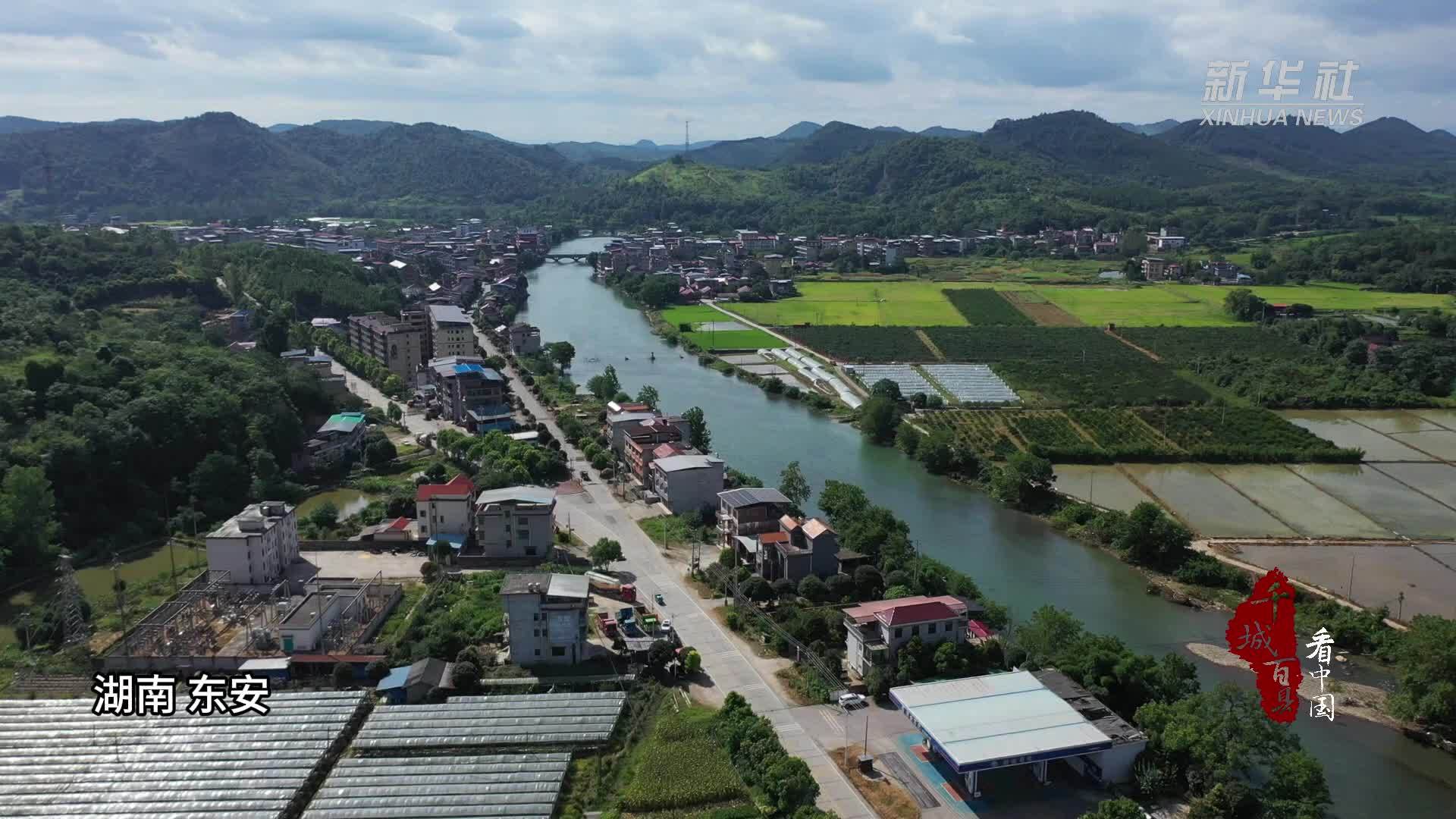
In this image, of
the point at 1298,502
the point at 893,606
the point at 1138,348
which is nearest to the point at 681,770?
the point at 893,606

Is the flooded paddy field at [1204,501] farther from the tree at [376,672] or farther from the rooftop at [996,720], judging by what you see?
the tree at [376,672]

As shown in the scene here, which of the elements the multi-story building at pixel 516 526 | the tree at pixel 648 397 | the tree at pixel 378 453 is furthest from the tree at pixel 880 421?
the tree at pixel 378 453

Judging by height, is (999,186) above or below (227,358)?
above

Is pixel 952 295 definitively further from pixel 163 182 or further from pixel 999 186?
pixel 163 182

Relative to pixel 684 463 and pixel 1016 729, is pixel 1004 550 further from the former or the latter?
pixel 1016 729

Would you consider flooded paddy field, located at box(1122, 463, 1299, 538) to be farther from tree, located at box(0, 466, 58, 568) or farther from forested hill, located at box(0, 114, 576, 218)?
forested hill, located at box(0, 114, 576, 218)

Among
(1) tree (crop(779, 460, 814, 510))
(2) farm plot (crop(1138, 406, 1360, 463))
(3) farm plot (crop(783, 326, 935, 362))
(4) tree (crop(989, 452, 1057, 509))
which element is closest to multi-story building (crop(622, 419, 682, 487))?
(1) tree (crop(779, 460, 814, 510))

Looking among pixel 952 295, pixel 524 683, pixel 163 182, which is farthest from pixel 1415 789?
Result: pixel 163 182
